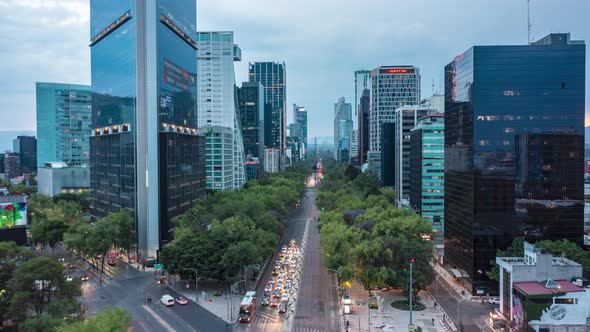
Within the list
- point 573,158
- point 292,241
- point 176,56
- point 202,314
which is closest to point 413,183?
point 292,241

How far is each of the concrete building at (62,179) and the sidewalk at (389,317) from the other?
126106 mm

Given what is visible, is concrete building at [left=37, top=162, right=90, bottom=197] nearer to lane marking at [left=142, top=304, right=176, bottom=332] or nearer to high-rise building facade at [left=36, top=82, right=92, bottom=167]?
high-rise building facade at [left=36, top=82, right=92, bottom=167]

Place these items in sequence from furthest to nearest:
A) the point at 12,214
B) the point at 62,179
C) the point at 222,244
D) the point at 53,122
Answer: the point at 53,122, the point at 62,179, the point at 12,214, the point at 222,244


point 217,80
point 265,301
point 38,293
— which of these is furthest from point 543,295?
point 217,80

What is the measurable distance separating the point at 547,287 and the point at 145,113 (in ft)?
237

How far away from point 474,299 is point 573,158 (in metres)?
24.9

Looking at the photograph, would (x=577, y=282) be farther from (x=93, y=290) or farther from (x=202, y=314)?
(x=93, y=290)

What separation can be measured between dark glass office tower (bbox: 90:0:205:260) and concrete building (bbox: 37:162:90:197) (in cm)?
6112

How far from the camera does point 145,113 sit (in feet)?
288

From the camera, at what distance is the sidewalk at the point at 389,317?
52250mm

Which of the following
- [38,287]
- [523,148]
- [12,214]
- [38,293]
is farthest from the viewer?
[12,214]

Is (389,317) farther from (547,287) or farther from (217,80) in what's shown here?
(217,80)

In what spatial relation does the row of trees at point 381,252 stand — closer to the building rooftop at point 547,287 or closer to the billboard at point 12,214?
the building rooftop at point 547,287

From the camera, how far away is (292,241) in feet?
333
